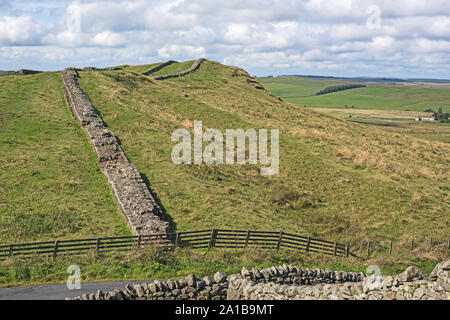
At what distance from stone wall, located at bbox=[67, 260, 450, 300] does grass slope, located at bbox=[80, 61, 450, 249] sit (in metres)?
13.0

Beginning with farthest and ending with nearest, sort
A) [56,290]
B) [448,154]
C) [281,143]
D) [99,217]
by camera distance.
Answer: [448,154], [281,143], [99,217], [56,290]

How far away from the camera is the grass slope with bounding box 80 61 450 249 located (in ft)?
116

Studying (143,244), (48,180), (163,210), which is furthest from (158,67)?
(143,244)

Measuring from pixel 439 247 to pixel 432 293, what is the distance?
21.8 metres

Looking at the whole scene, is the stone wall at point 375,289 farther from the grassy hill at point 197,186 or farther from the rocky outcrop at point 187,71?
the rocky outcrop at point 187,71

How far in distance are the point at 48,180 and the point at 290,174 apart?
944 inches

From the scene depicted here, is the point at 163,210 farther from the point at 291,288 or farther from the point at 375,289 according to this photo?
the point at 375,289

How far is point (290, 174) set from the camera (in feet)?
152

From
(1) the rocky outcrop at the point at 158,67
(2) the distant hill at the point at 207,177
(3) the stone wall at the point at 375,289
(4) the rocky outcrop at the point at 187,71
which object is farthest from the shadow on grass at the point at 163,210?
(1) the rocky outcrop at the point at 158,67

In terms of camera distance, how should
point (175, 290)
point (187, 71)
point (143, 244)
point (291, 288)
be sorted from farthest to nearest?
point (187, 71), point (143, 244), point (175, 290), point (291, 288)

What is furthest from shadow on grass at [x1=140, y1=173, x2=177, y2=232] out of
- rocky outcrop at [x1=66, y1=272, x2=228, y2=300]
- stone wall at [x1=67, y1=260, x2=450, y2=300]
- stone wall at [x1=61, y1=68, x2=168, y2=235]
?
rocky outcrop at [x1=66, y1=272, x2=228, y2=300]

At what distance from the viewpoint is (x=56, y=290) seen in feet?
62.8
